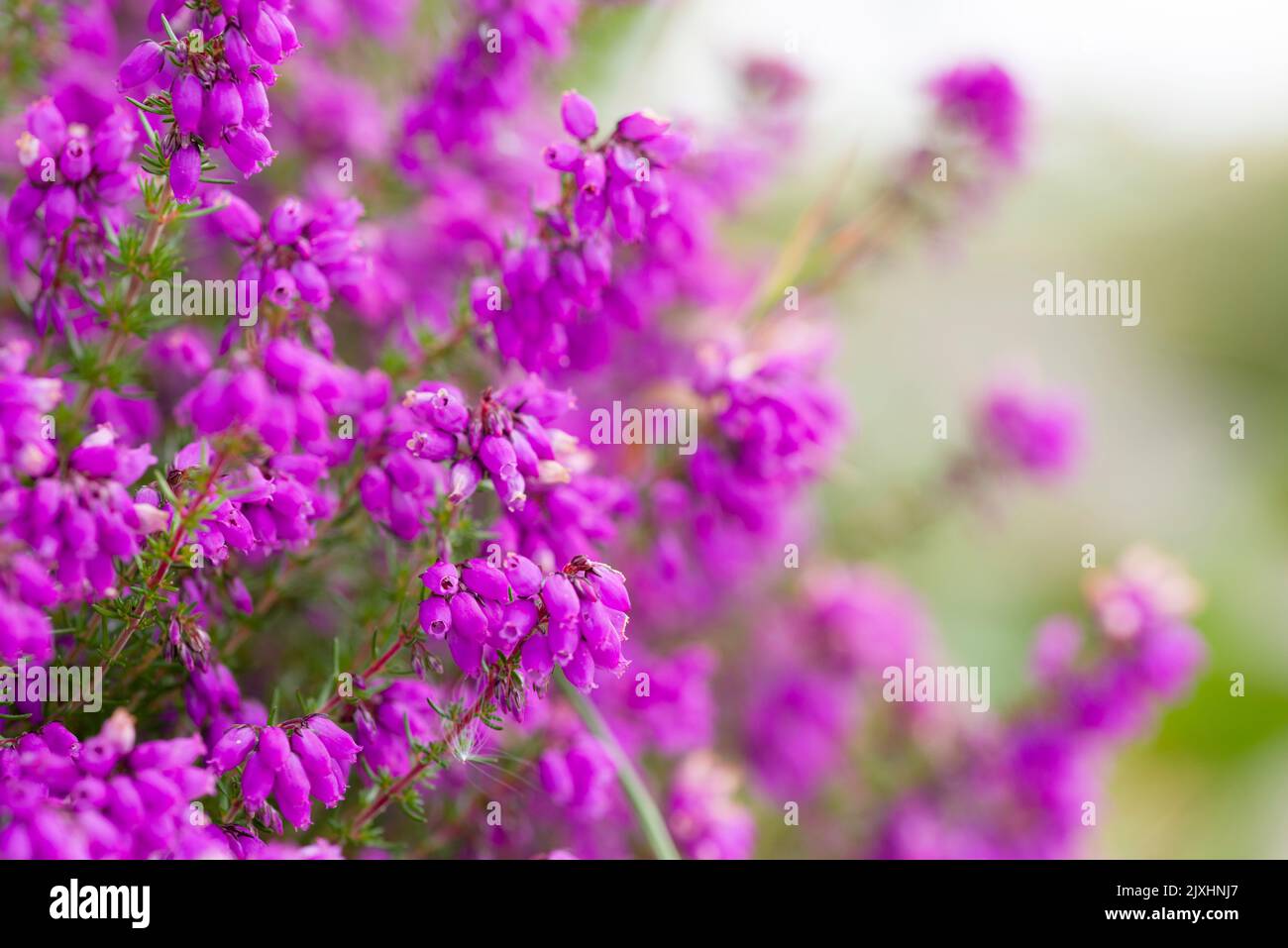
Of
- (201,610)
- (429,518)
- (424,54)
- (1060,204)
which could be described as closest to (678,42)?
(424,54)

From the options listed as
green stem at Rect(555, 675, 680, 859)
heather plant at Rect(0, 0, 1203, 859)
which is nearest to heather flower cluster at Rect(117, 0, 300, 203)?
heather plant at Rect(0, 0, 1203, 859)

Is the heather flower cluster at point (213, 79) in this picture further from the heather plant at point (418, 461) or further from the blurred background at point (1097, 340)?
the blurred background at point (1097, 340)

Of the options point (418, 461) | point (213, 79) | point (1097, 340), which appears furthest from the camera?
point (1097, 340)

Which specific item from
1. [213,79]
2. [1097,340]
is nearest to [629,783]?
[213,79]

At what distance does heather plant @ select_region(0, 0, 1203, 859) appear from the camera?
2.46ft

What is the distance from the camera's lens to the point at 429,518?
94 cm

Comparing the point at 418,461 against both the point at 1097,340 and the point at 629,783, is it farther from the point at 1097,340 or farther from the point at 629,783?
the point at 1097,340

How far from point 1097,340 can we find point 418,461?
322 centimetres

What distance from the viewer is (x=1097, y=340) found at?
3562mm

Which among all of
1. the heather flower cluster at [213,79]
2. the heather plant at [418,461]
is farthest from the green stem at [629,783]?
the heather flower cluster at [213,79]

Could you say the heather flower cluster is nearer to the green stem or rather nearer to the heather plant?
the heather plant

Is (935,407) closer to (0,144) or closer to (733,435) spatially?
(733,435)

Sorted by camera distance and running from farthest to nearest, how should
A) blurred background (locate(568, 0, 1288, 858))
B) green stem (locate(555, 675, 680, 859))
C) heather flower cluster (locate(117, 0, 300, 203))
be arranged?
blurred background (locate(568, 0, 1288, 858))
green stem (locate(555, 675, 680, 859))
heather flower cluster (locate(117, 0, 300, 203))

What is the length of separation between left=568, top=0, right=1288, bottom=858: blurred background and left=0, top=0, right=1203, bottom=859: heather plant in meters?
0.31
